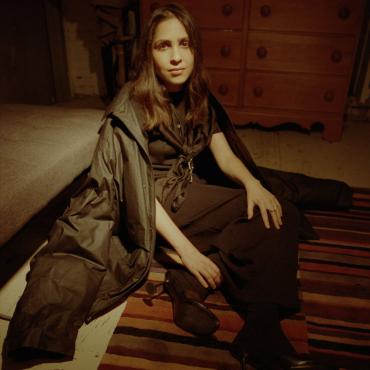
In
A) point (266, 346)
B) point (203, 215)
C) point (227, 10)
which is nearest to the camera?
point (266, 346)

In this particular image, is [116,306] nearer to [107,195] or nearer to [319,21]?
A: [107,195]

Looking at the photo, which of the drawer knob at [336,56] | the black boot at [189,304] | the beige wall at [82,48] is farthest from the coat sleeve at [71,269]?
the beige wall at [82,48]

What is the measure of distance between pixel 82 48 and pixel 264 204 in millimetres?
2888

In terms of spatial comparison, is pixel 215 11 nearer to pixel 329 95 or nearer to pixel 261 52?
pixel 261 52

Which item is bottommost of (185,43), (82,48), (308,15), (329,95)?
(329,95)

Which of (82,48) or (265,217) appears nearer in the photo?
(265,217)

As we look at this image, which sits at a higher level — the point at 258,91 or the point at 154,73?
the point at 154,73

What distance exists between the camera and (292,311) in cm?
140

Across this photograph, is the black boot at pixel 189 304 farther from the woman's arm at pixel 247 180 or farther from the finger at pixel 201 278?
the woman's arm at pixel 247 180

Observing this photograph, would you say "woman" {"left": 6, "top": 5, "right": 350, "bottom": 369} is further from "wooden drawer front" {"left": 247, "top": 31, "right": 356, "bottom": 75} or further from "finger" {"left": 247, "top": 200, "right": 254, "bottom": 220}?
"wooden drawer front" {"left": 247, "top": 31, "right": 356, "bottom": 75}

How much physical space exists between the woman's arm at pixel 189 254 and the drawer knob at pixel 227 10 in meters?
1.78

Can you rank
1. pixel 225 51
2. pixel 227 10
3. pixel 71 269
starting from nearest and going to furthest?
pixel 71 269
pixel 227 10
pixel 225 51

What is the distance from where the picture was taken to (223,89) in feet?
9.67

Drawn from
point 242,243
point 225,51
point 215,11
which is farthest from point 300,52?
point 242,243
